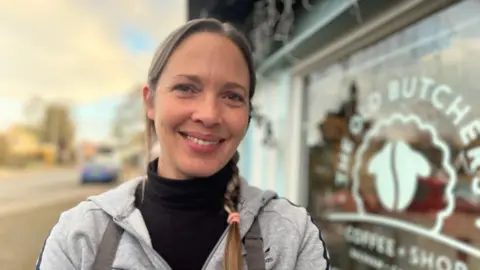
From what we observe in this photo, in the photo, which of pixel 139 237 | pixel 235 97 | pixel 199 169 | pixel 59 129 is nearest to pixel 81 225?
pixel 139 237

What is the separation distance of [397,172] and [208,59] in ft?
3.60

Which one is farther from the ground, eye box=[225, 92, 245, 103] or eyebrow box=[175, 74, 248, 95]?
eyebrow box=[175, 74, 248, 95]

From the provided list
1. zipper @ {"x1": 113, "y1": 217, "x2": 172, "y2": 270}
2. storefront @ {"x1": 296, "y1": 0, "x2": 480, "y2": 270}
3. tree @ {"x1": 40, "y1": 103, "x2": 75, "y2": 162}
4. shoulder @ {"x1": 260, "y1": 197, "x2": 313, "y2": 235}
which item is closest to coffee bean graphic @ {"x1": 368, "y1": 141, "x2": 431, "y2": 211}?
storefront @ {"x1": 296, "y1": 0, "x2": 480, "y2": 270}

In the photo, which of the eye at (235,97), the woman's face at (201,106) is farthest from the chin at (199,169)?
the eye at (235,97)

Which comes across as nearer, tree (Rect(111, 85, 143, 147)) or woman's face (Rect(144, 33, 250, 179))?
woman's face (Rect(144, 33, 250, 179))

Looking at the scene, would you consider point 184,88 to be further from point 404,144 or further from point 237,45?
point 404,144

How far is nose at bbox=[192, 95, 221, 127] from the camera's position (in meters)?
0.76

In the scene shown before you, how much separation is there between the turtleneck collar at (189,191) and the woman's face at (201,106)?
19 mm

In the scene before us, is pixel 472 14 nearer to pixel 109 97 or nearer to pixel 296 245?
pixel 296 245

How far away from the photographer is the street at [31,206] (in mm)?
1711

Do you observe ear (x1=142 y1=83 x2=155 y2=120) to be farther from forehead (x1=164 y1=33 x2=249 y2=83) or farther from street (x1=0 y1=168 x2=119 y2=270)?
street (x1=0 y1=168 x2=119 y2=270)

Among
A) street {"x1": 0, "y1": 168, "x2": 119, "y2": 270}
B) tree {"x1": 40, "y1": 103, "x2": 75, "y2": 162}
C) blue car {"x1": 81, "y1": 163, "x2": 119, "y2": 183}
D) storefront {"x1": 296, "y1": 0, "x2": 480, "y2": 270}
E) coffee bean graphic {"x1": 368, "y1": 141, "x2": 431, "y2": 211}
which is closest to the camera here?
storefront {"x1": 296, "y1": 0, "x2": 480, "y2": 270}

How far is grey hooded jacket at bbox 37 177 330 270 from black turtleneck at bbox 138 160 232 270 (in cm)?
3

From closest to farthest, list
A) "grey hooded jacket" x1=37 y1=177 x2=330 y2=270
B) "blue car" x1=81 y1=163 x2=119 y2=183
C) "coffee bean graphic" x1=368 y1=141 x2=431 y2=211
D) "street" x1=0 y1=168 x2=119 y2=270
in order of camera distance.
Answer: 1. "grey hooded jacket" x1=37 y1=177 x2=330 y2=270
2. "coffee bean graphic" x1=368 y1=141 x2=431 y2=211
3. "street" x1=0 y1=168 x2=119 y2=270
4. "blue car" x1=81 y1=163 x2=119 y2=183
